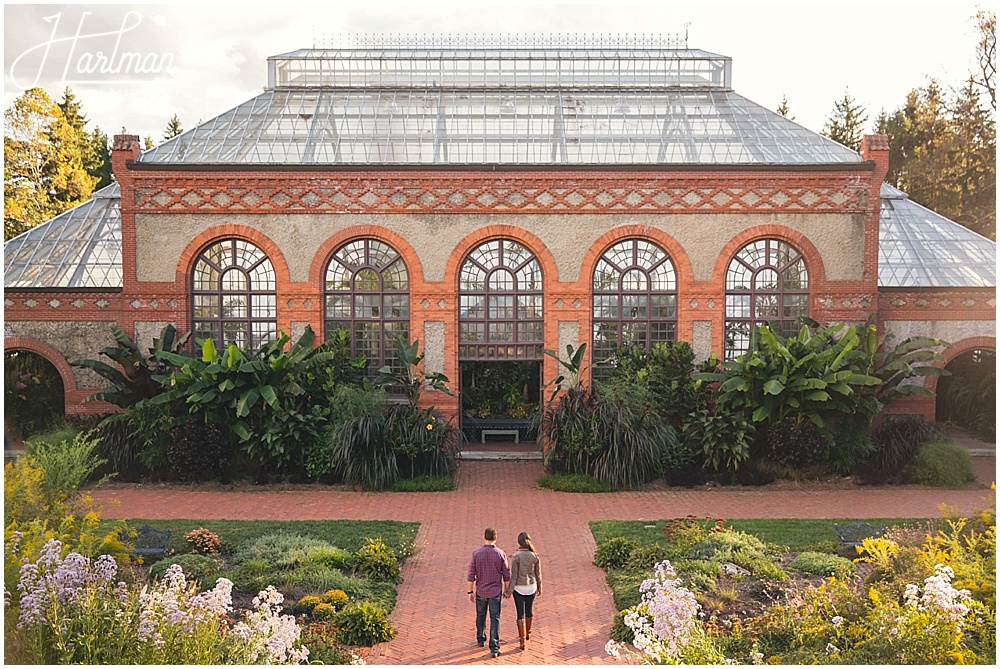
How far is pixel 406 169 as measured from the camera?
1630 cm

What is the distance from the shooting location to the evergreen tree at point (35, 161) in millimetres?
23250

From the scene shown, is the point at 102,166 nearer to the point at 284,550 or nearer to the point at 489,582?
the point at 284,550

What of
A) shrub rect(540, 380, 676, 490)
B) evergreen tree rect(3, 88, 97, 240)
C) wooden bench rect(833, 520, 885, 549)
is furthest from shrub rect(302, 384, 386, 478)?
evergreen tree rect(3, 88, 97, 240)

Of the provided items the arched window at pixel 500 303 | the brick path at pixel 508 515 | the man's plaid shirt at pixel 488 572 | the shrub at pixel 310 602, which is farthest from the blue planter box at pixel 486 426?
the man's plaid shirt at pixel 488 572

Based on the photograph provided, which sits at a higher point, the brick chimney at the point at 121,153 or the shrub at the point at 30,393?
the brick chimney at the point at 121,153

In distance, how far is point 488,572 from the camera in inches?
290

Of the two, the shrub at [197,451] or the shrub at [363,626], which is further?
the shrub at [197,451]

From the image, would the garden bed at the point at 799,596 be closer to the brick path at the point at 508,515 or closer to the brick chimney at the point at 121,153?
the brick path at the point at 508,515

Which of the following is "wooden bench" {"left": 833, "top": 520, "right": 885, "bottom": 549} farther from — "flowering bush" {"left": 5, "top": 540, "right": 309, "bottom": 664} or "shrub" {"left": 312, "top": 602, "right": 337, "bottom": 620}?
"flowering bush" {"left": 5, "top": 540, "right": 309, "bottom": 664}

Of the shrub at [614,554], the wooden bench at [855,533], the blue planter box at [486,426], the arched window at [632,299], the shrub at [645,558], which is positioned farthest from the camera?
the blue planter box at [486,426]

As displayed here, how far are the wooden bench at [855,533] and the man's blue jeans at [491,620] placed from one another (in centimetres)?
534

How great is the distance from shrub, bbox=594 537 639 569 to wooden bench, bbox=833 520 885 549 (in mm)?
2883

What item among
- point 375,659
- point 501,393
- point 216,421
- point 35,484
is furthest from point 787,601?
point 501,393

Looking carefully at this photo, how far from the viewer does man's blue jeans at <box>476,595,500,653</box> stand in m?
7.26
